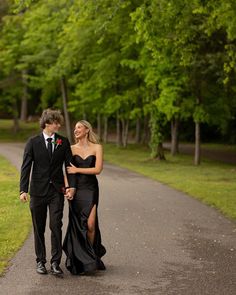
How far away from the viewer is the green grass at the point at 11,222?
9.14 meters

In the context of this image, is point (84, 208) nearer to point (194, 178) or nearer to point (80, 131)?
point (80, 131)

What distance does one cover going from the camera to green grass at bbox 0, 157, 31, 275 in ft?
30.0

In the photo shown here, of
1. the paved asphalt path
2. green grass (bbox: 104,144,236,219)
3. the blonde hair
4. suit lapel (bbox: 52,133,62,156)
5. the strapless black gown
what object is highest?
the blonde hair

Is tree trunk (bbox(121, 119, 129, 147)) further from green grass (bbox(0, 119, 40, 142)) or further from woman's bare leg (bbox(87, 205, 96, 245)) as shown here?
woman's bare leg (bbox(87, 205, 96, 245))

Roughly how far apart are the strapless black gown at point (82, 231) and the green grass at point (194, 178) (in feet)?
19.1

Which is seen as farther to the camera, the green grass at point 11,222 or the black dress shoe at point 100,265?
the green grass at point 11,222

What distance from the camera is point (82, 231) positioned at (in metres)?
7.73

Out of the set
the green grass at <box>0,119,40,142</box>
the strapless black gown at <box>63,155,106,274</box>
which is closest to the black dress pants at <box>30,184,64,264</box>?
the strapless black gown at <box>63,155,106,274</box>

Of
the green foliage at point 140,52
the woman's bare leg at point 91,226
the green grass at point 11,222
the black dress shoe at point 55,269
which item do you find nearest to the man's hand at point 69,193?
the woman's bare leg at point 91,226

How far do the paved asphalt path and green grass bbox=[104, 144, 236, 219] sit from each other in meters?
0.66

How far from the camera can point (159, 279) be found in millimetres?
7500

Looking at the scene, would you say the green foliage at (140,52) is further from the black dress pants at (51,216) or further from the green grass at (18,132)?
the green grass at (18,132)

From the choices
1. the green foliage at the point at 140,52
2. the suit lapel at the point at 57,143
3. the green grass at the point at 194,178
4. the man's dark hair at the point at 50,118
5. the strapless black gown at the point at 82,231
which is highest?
the green foliage at the point at 140,52

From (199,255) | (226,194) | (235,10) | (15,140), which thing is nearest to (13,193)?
(226,194)
